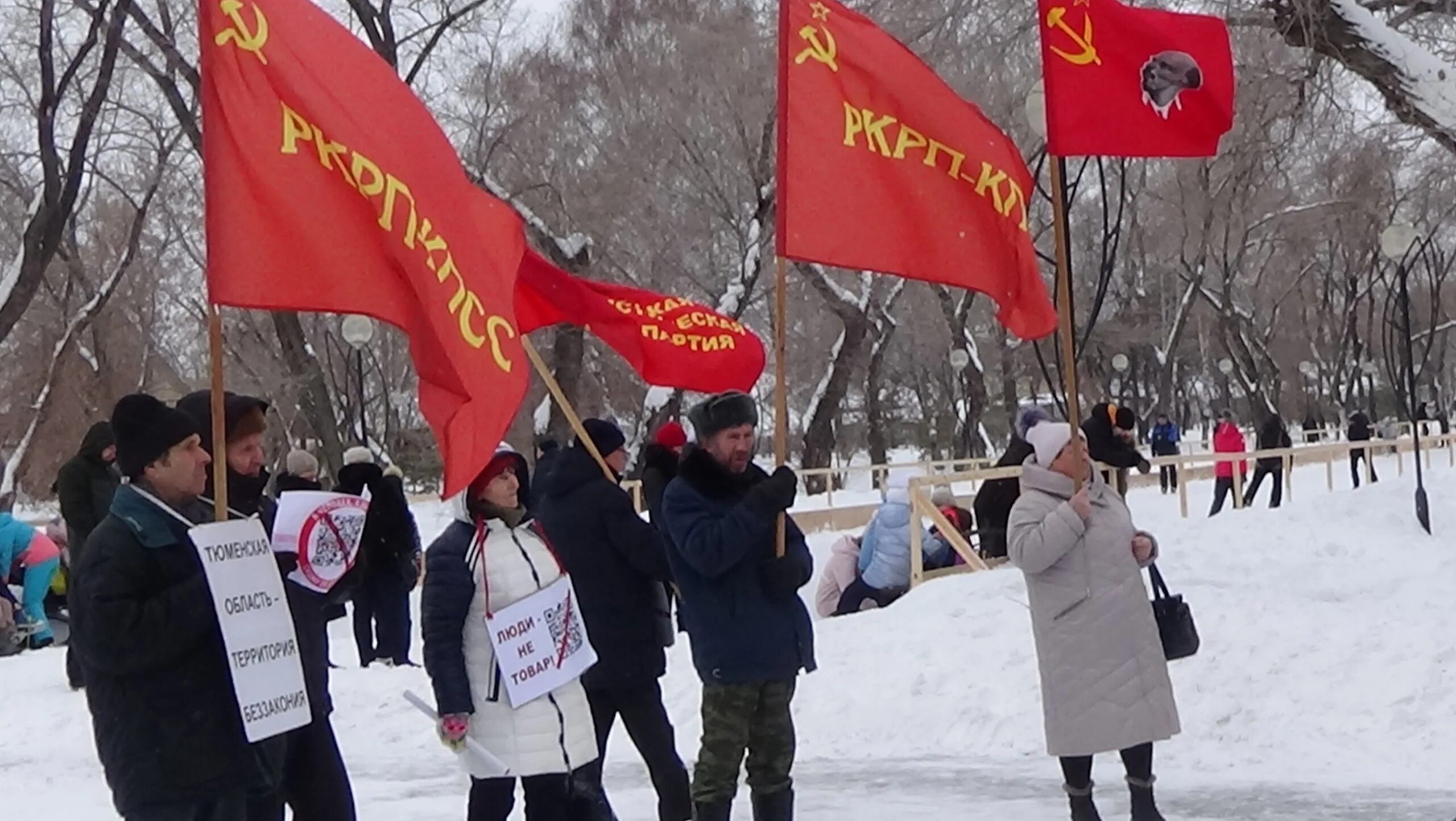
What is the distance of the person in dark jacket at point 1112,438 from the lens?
672 centimetres

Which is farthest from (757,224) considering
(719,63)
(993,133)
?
(993,133)

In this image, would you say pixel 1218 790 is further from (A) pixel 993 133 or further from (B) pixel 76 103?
(B) pixel 76 103

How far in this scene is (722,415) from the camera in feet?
→ 18.9

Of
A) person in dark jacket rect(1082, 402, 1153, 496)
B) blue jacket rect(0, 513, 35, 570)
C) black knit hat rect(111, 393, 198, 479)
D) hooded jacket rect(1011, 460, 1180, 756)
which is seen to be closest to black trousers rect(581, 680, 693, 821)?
hooded jacket rect(1011, 460, 1180, 756)

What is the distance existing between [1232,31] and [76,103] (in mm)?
17370

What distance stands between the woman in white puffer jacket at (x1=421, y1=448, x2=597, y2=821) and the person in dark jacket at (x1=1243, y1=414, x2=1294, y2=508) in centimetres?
1541

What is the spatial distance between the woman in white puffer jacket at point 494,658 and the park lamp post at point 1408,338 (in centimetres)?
1253

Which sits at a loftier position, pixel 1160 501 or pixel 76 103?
pixel 76 103

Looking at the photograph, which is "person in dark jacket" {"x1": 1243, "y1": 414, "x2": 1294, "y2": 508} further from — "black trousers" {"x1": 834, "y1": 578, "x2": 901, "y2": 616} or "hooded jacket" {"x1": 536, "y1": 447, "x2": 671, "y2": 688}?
"hooded jacket" {"x1": 536, "y1": 447, "x2": 671, "y2": 688}

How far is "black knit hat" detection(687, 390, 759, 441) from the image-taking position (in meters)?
5.77

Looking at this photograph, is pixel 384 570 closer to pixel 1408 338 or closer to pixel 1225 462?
pixel 1408 338

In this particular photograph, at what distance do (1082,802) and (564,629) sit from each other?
204 cm

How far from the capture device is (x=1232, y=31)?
45.0 ft

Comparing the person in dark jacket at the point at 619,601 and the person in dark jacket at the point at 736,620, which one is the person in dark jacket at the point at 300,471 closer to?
the person in dark jacket at the point at 619,601
